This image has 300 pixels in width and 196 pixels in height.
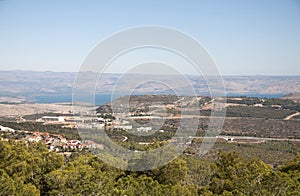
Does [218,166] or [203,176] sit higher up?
[218,166]

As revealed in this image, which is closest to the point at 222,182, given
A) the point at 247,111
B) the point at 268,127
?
the point at 268,127

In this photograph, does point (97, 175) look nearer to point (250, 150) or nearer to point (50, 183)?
point (50, 183)

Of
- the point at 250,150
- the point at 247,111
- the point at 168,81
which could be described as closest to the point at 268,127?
the point at 247,111

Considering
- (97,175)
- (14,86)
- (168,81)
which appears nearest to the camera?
(97,175)

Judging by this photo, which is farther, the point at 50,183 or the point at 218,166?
the point at 218,166

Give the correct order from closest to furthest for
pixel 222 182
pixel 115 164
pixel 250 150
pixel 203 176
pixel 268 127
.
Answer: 1. pixel 222 182
2. pixel 115 164
3. pixel 203 176
4. pixel 250 150
5. pixel 268 127

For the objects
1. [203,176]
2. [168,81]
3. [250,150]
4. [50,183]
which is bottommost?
[250,150]
